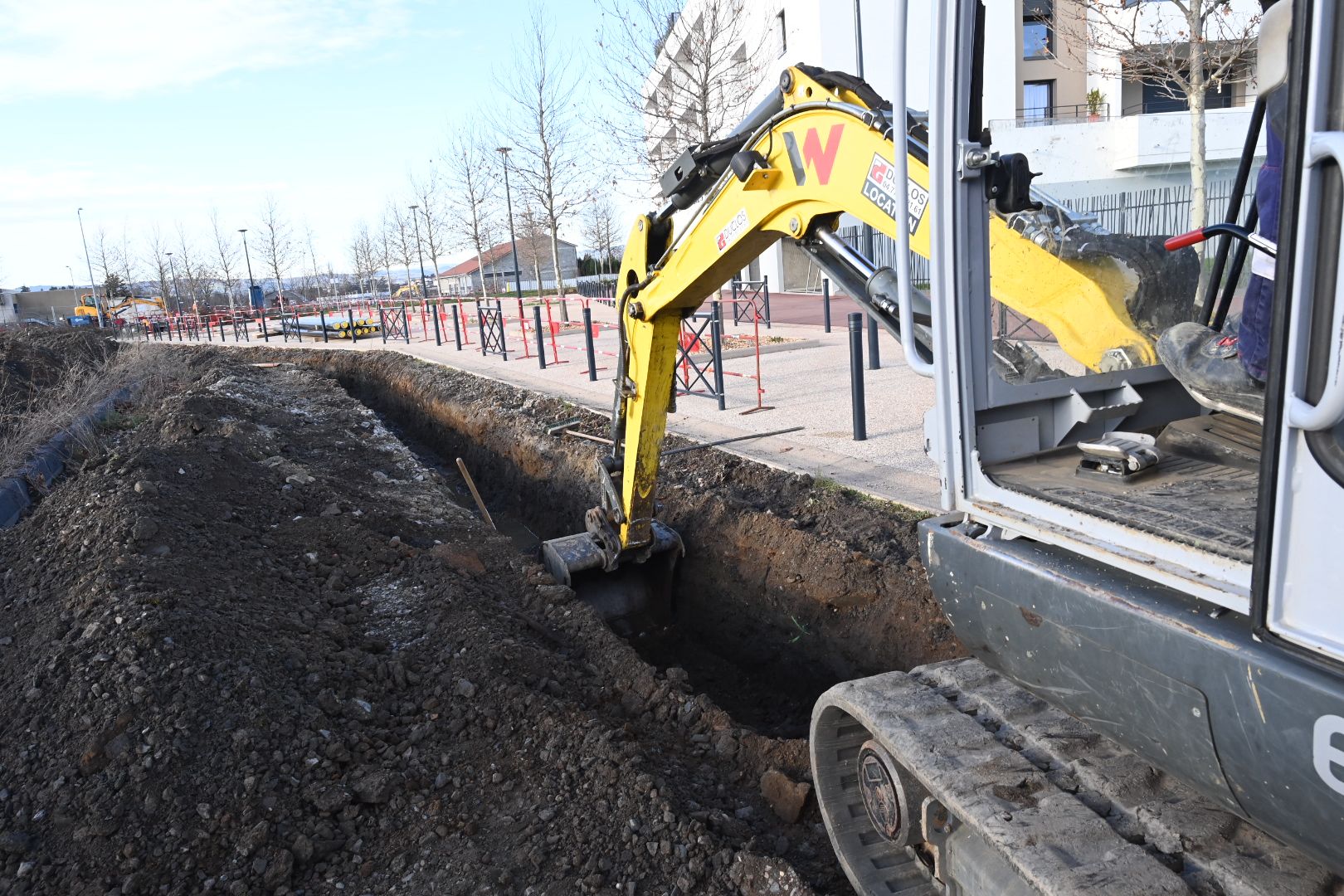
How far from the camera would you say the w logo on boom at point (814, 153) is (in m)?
3.63

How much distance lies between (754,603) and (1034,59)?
1141 inches

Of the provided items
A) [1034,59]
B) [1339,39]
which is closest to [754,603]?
[1339,39]

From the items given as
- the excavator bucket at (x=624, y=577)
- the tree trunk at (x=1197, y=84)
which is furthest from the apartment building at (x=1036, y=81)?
the excavator bucket at (x=624, y=577)

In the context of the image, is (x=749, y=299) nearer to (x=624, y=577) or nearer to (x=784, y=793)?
(x=624, y=577)

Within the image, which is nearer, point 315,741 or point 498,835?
point 498,835

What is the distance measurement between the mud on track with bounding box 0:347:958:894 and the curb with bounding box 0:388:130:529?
135 centimetres

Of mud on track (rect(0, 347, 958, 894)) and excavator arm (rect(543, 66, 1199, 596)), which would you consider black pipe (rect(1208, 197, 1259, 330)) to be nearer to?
excavator arm (rect(543, 66, 1199, 596))

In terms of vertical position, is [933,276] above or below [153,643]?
above

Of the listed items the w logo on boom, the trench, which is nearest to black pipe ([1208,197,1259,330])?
the w logo on boom

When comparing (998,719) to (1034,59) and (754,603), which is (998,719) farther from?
(1034,59)

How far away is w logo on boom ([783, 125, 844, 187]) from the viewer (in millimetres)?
3631

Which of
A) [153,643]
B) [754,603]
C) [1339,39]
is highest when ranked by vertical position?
[1339,39]

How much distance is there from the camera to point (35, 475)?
978cm

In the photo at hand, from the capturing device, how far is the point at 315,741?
428 centimetres
